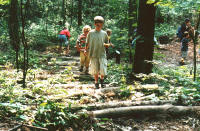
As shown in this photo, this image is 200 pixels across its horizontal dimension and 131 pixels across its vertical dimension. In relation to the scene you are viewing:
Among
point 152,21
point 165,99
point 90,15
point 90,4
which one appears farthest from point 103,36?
point 90,4

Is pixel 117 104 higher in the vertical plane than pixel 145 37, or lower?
lower

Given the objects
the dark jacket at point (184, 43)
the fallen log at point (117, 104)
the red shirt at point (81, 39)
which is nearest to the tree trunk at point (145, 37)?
the fallen log at point (117, 104)

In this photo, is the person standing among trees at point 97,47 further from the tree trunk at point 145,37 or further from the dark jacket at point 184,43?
the dark jacket at point 184,43

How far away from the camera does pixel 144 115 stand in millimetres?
3838

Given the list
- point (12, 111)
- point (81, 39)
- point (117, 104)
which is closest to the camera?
point (12, 111)

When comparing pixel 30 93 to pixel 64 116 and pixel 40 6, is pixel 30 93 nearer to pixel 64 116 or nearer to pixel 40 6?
pixel 64 116

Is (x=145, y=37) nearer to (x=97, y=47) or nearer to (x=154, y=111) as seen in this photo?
(x=97, y=47)

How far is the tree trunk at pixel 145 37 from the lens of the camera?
589 centimetres

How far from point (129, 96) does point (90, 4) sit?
86.3 ft

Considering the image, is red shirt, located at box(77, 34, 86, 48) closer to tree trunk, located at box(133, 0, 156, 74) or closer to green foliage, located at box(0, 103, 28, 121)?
tree trunk, located at box(133, 0, 156, 74)

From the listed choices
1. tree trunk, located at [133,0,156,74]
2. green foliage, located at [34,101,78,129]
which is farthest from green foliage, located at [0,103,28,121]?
tree trunk, located at [133,0,156,74]

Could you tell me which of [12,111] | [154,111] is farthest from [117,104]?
[12,111]

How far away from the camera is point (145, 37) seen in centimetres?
598

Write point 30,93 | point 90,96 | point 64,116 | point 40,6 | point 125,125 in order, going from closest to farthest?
point 64,116
point 125,125
point 30,93
point 90,96
point 40,6
